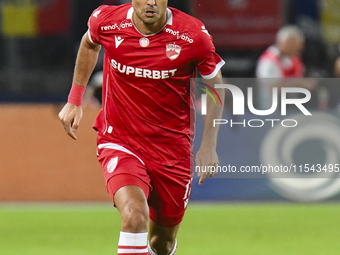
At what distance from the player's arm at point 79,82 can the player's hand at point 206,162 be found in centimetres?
99

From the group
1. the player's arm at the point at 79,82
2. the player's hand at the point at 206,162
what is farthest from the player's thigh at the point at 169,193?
the player's arm at the point at 79,82

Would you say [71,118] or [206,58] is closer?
[206,58]

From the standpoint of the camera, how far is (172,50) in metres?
4.85

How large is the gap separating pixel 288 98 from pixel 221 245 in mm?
3145

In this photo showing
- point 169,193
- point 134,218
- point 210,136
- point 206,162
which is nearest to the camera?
point 134,218

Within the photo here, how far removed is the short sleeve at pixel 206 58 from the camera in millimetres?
4824

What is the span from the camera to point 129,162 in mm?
4852

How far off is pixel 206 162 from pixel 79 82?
1242 millimetres

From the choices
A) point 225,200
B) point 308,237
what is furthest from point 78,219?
point 308,237

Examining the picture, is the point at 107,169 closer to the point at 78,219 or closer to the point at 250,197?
the point at 78,219

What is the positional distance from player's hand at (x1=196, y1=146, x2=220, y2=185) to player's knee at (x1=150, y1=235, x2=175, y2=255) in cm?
90

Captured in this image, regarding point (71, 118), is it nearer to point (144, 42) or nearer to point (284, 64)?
point (144, 42)

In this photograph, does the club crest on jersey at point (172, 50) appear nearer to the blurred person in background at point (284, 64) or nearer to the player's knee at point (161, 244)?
the player's knee at point (161, 244)

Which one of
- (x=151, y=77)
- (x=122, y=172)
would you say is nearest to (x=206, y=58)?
(x=151, y=77)
